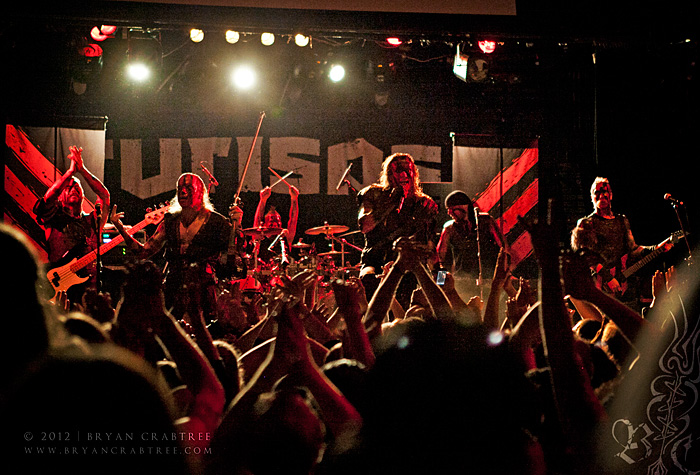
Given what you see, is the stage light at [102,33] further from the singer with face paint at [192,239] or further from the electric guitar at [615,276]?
the electric guitar at [615,276]

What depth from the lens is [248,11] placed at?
16.4ft

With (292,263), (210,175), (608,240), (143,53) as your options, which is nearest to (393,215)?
(292,263)

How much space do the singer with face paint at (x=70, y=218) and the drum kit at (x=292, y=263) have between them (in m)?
2.08

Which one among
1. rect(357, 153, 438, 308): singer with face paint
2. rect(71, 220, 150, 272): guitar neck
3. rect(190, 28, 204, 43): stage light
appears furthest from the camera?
rect(71, 220, 150, 272): guitar neck

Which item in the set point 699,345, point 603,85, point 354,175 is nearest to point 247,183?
point 354,175

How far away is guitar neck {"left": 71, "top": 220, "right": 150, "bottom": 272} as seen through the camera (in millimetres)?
7824

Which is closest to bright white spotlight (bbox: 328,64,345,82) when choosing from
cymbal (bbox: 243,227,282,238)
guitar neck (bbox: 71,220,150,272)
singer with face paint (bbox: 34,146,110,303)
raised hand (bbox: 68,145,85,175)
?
cymbal (bbox: 243,227,282,238)

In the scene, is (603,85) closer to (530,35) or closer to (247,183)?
(530,35)

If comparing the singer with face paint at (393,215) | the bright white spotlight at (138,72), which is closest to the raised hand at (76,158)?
the bright white spotlight at (138,72)

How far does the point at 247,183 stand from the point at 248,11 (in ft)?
14.9

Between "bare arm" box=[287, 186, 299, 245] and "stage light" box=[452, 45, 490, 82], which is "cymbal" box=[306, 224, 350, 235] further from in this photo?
"stage light" box=[452, 45, 490, 82]

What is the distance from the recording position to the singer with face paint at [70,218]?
758 centimetres

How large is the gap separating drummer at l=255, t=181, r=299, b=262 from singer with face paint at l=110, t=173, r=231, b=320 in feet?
9.53

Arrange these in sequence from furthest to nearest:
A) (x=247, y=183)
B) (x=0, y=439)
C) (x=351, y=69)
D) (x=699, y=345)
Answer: (x=247, y=183) → (x=351, y=69) → (x=699, y=345) → (x=0, y=439)
